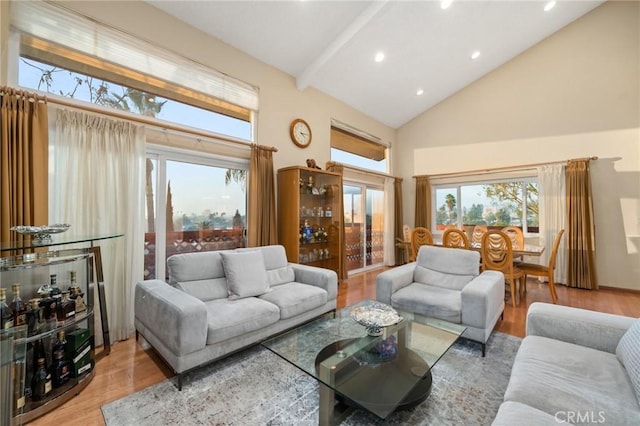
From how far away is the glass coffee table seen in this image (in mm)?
1457

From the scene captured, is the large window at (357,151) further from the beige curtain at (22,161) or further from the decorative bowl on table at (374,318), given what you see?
the beige curtain at (22,161)

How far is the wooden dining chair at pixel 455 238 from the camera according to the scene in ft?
13.7

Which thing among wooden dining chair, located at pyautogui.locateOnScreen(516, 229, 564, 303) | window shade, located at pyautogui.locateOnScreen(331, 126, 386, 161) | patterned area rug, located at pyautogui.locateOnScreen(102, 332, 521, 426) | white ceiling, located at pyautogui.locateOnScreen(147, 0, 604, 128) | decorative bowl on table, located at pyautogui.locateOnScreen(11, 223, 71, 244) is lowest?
patterned area rug, located at pyautogui.locateOnScreen(102, 332, 521, 426)

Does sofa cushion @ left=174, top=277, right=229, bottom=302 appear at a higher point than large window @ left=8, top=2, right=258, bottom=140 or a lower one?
lower

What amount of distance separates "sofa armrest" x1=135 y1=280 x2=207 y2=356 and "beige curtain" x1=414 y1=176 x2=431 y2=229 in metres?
5.35

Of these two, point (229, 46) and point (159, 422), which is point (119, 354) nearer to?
point (159, 422)

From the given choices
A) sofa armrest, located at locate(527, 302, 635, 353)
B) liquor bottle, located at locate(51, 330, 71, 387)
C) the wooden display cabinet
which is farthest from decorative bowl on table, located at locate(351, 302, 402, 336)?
liquor bottle, located at locate(51, 330, 71, 387)

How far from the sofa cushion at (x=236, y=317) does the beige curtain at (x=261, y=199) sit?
4.21 ft

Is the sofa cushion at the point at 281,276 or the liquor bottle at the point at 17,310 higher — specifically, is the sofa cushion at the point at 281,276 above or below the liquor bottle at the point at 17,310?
below

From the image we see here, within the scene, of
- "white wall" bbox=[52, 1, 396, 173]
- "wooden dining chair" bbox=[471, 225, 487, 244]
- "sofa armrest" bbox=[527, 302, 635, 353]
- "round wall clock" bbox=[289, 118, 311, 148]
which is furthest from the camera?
"wooden dining chair" bbox=[471, 225, 487, 244]

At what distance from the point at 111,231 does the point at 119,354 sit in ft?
3.60

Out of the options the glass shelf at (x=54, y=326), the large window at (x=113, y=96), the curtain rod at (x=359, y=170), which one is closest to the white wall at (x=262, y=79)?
the curtain rod at (x=359, y=170)

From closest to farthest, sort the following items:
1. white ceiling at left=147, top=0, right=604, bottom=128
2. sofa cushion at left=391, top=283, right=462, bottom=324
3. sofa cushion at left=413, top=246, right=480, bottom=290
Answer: sofa cushion at left=391, top=283, right=462, bottom=324, sofa cushion at left=413, top=246, right=480, bottom=290, white ceiling at left=147, top=0, right=604, bottom=128

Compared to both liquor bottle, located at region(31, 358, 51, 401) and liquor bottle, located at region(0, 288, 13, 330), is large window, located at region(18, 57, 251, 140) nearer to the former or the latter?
liquor bottle, located at region(0, 288, 13, 330)
